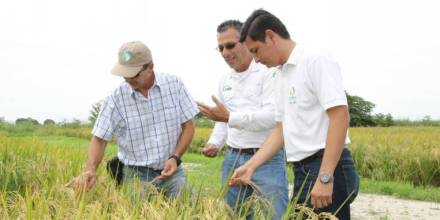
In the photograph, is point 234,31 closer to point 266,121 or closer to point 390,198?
point 266,121

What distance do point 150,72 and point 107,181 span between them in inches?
29.6

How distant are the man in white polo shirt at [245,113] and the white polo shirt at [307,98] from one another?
49 cm

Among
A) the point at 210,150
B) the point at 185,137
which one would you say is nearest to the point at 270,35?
the point at 185,137

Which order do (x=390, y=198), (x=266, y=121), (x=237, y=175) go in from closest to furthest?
(x=237, y=175), (x=266, y=121), (x=390, y=198)

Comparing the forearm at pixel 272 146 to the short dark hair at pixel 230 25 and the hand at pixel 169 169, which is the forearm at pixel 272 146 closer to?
the hand at pixel 169 169

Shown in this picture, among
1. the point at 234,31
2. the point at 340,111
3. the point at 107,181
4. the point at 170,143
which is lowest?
the point at 107,181

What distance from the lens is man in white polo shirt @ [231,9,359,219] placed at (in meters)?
2.43

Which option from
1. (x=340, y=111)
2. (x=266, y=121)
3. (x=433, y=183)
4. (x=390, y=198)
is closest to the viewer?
(x=340, y=111)

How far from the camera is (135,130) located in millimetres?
3311

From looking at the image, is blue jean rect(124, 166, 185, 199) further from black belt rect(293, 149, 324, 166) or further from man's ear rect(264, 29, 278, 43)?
man's ear rect(264, 29, 278, 43)

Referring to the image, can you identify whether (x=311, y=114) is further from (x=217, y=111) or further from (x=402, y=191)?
(x=402, y=191)

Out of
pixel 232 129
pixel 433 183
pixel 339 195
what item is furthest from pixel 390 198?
pixel 339 195

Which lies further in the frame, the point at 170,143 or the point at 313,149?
the point at 170,143

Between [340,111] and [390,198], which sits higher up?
[340,111]
